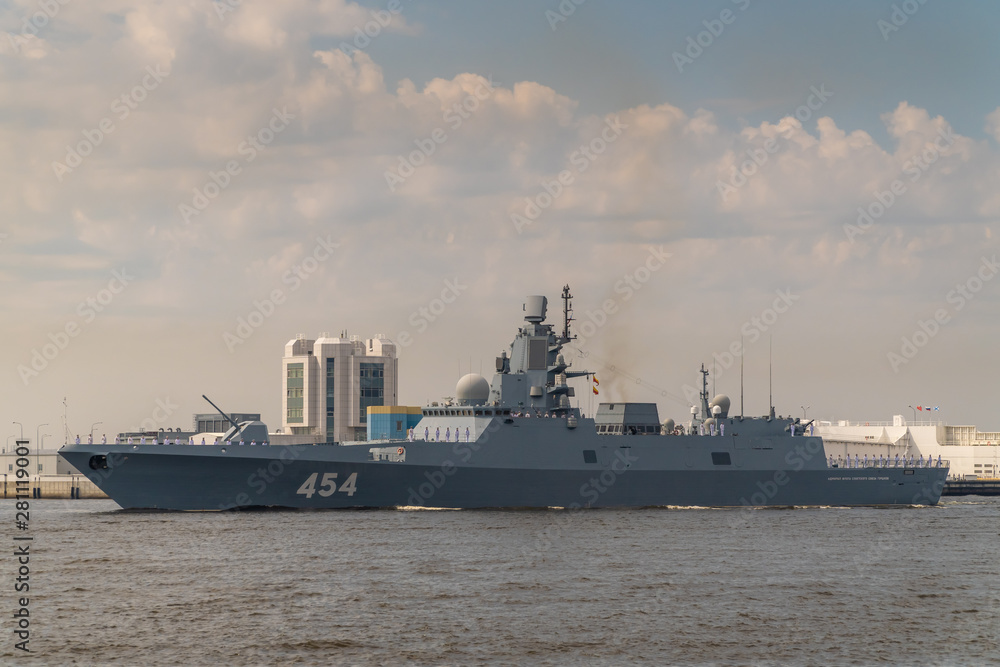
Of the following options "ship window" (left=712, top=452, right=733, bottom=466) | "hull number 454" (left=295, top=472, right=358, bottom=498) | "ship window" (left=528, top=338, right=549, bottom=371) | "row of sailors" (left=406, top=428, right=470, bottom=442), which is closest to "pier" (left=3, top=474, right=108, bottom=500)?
"hull number 454" (left=295, top=472, right=358, bottom=498)

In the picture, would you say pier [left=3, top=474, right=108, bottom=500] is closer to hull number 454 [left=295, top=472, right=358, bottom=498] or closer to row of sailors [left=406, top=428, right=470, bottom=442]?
hull number 454 [left=295, top=472, right=358, bottom=498]

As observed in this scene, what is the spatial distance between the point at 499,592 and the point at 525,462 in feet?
47.1

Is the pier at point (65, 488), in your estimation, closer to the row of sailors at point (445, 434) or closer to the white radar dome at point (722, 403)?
the row of sailors at point (445, 434)

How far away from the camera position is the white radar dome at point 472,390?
3569 cm

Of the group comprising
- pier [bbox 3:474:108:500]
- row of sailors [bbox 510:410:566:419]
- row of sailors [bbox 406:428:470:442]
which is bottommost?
pier [bbox 3:474:108:500]

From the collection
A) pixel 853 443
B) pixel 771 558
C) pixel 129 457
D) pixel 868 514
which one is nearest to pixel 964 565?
pixel 771 558

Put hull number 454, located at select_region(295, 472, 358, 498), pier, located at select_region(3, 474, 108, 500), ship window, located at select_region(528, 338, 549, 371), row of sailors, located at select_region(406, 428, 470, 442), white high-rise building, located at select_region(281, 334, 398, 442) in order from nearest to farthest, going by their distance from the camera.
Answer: hull number 454, located at select_region(295, 472, 358, 498) < row of sailors, located at select_region(406, 428, 470, 442) < ship window, located at select_region(528, 338, 549, 371) < pier, located at select_region(3, 474, 108, 500) < white high-rise building, located at select_region(281, 334, 398, 442)

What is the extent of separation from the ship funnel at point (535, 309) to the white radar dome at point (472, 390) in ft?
8.85

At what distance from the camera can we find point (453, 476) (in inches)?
1304

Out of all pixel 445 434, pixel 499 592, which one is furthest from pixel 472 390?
pixel 499 592

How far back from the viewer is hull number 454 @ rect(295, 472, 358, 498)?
106ft

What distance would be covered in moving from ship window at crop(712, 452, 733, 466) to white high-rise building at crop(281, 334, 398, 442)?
1436 inches

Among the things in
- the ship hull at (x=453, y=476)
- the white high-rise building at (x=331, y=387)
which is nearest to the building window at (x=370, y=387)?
the white high-rise building at (x=331, y=387)

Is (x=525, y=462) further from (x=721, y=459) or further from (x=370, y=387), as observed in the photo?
(x=370, y=387)
